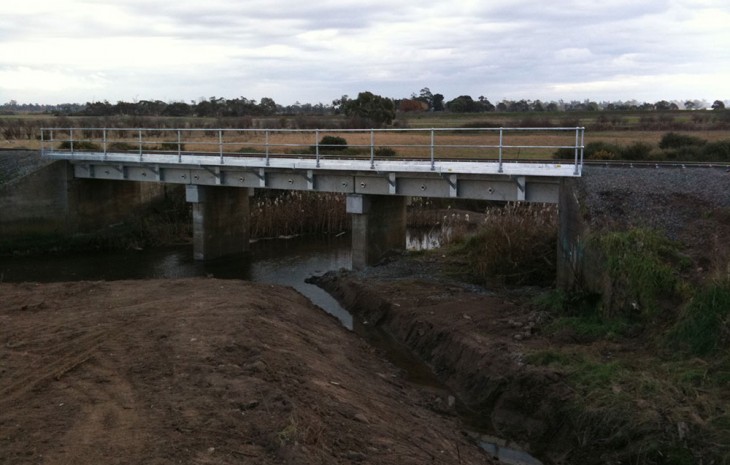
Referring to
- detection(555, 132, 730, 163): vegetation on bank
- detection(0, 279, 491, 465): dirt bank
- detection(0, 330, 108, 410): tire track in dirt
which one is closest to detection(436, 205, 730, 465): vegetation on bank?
detection(0, 279, 491, 465): dirt bank

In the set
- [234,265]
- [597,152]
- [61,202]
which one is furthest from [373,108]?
[234,265]

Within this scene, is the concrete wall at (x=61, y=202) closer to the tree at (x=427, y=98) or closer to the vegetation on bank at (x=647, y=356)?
the vegetation on bank at (x=647, y=356)

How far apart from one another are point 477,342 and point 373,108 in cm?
5123

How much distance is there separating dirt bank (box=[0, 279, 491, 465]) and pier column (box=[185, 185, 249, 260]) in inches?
455

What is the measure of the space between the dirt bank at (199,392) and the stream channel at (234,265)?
16.7 feet

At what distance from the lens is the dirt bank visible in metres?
7.33

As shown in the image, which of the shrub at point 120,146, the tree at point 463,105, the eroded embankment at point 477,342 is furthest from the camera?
the tree at point 463,105

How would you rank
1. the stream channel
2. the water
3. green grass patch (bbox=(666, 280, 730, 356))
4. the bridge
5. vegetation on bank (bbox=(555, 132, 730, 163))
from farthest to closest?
1. vegetation on bank (bbox=(555, 132, 730, 163))
2. the water
3. the stream channel
4. the bridge
5. green grass patch (bbox=(666, 280, 730, 356))

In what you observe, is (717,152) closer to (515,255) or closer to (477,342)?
(515,255)

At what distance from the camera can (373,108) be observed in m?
63.0

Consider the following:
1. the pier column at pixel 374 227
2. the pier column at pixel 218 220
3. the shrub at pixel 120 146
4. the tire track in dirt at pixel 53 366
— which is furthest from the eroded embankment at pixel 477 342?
the shrub at pixel 120 146

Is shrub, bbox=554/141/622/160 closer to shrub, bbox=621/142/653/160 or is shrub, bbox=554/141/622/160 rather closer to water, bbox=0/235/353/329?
shrub, bbox=621/142/653/160

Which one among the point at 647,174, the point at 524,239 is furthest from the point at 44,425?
the point at 647,174

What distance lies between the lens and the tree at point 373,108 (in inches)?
2443
